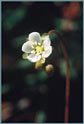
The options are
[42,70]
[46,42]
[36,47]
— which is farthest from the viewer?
[42,70]

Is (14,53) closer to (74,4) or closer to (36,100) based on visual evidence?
(36,100)

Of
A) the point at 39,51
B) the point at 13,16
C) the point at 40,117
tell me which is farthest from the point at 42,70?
the point at 39,51

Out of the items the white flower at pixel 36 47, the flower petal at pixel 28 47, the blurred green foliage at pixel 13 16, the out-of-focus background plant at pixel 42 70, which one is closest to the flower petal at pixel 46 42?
the white flower at pixel 36 47

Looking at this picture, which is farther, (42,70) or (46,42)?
(42,70)

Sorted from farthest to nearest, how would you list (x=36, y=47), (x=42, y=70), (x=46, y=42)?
(x=42, y=70) → (x=36, y=47) → (x=46, y=42)

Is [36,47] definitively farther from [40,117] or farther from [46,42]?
[40,117]

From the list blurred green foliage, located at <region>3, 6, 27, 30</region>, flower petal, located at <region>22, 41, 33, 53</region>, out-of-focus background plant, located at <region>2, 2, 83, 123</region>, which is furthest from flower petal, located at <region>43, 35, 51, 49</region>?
blurred green foliage, located at <region>3, 6, 27, 30</region>

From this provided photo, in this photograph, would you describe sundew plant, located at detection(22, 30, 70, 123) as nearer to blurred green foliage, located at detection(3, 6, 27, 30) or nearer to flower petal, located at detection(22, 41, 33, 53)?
flower petal, located at detection(22, 41, 33, 53)

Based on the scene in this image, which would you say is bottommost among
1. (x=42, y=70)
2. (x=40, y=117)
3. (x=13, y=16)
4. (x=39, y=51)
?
(x=40, y=117)

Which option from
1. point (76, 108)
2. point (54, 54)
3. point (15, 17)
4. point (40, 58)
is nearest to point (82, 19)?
point (54, 54)
